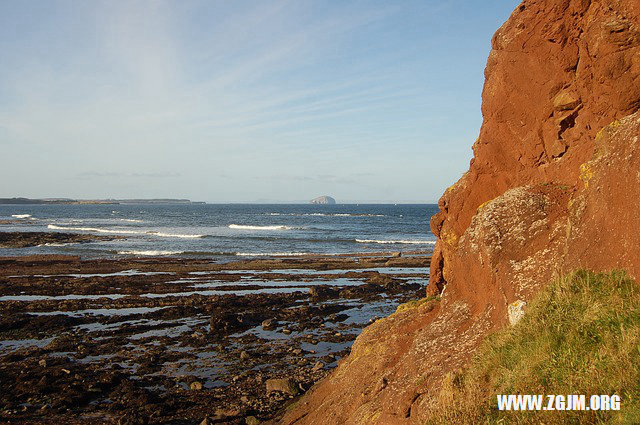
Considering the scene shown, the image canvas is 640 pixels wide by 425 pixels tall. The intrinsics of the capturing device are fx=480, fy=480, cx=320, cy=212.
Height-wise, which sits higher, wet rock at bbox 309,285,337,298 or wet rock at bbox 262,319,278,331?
wet rock at bbox 309,285,337,298

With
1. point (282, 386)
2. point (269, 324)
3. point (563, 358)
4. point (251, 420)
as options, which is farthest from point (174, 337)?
point (563, 358)

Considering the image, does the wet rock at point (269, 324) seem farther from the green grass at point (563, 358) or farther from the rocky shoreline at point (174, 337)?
the green grass at point (563, 358)

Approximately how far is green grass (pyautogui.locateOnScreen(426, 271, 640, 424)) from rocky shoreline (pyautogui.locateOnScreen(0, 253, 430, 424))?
658cm

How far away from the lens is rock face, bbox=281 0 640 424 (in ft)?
25.0

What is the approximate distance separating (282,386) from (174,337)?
7.50 metres

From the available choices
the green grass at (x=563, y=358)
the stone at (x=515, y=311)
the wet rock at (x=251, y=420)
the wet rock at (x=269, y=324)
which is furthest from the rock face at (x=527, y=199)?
the wet rock at (x=269, y=324)

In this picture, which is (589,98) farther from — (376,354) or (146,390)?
(146,390)

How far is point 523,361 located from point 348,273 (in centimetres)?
2997

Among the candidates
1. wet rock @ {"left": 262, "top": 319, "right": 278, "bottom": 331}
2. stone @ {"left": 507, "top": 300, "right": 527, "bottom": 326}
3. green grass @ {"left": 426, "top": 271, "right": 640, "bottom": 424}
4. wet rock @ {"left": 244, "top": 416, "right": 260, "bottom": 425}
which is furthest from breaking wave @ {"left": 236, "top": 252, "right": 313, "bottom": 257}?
green grass @ {"left": 426, "top": 271, "right": 640, "bottom": 424}

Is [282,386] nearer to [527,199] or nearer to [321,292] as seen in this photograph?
[527,199]

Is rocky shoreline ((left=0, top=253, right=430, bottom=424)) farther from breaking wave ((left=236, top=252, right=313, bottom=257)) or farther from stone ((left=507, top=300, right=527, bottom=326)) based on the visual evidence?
breaking wave ((left=236, top=252, right=313, bottom=257))

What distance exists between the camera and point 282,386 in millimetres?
13070

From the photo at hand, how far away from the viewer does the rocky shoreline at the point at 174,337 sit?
1256cm

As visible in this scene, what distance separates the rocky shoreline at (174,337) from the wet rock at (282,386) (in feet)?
0.15
